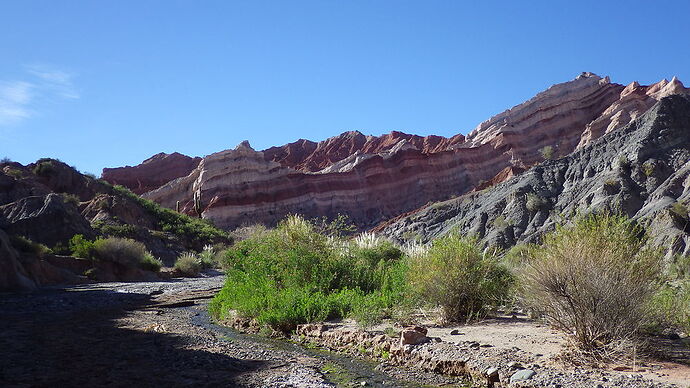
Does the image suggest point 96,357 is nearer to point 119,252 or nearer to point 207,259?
point 119,252

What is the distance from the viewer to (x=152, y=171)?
109375mm

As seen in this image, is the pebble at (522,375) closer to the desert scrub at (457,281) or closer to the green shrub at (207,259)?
the desert scrub at (457,281)

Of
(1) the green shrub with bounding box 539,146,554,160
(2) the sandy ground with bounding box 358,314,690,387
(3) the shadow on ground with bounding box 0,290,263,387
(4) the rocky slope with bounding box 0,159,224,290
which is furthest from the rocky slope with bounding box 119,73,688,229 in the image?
(2) the sandy ground with bounding box 358,314,690,387

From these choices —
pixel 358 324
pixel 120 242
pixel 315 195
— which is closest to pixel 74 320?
pixel 358 324

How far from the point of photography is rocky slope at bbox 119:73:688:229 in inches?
2960

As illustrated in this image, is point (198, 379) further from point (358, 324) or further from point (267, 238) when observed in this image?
point (267, 238)

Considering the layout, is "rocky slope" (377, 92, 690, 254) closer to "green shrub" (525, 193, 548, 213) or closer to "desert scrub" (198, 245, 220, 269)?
"green shrub" (525, 193, 548, 213)

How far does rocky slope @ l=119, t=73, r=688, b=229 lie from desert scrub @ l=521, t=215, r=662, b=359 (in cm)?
6408

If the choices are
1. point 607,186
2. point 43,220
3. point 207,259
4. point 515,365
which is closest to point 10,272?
point 43,220

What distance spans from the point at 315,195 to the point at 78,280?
5393 cm

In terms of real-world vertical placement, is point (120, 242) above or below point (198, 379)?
above

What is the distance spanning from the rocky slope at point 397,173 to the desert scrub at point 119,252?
39.1 metres

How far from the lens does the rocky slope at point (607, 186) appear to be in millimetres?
35156

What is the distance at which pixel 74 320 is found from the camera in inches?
512
